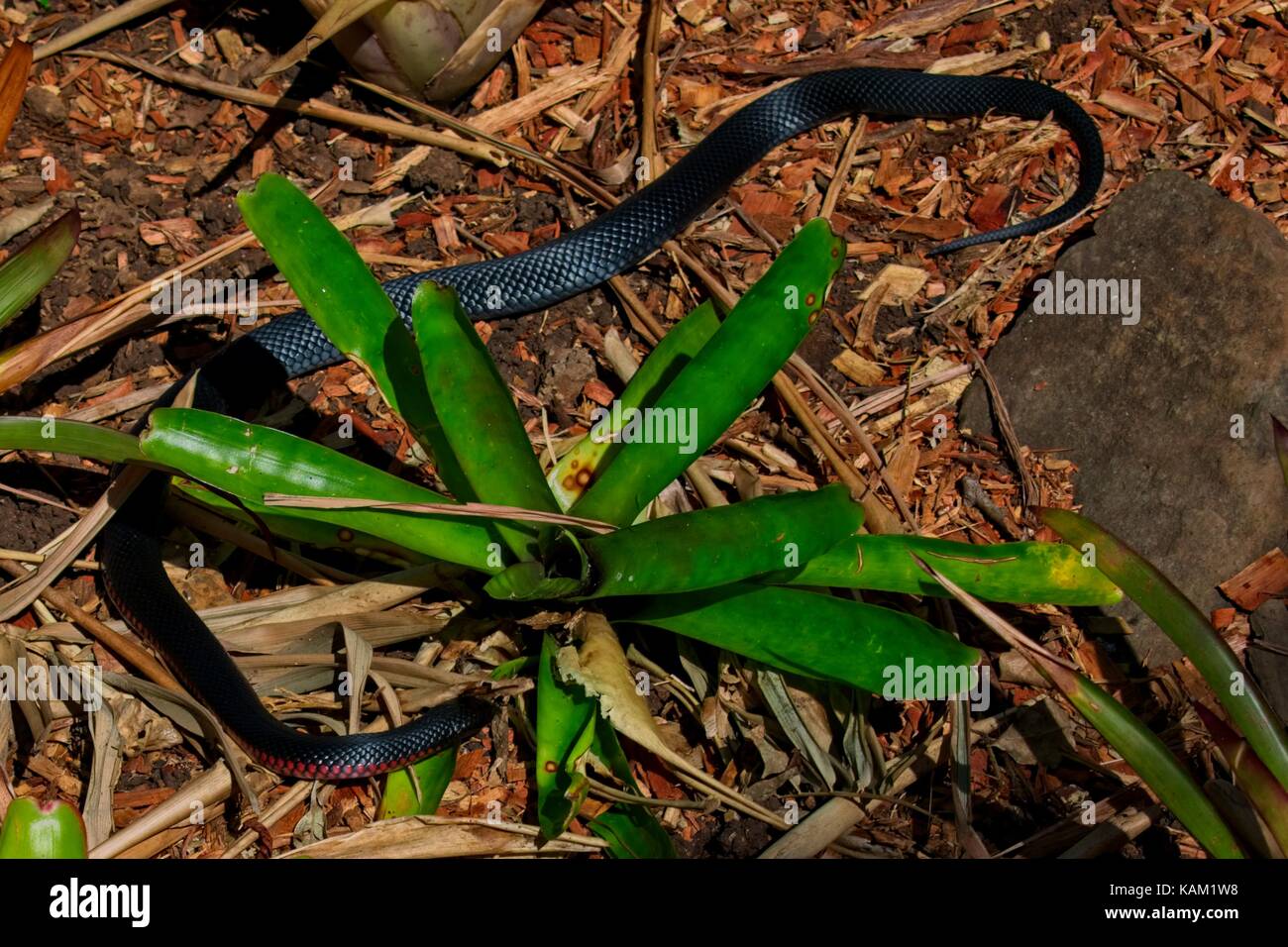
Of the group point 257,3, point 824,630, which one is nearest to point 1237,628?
point 824,630

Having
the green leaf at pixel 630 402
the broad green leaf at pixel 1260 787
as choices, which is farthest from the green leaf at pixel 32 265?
the broad green leaf at pixel 1260 787

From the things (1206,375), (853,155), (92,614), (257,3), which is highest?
(257,3)

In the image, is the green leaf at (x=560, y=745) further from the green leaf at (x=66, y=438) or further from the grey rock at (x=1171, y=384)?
the grey rock at (x=1171, y=384)

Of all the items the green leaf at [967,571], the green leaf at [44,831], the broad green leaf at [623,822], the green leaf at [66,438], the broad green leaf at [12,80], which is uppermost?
the broad green leaf at [12,80]

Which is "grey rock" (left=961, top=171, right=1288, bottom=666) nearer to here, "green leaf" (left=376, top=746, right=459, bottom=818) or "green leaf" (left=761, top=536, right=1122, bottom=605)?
"green leaf" (left=761, top=536, right=1122, bottom=605)

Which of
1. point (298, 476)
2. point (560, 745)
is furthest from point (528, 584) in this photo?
point (298, 476)
